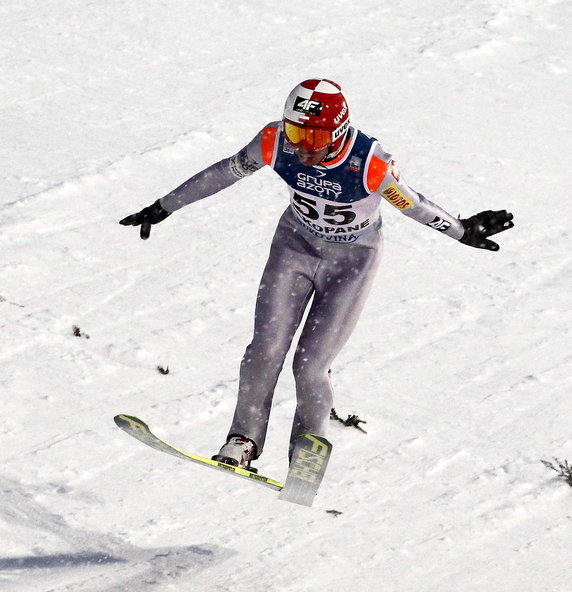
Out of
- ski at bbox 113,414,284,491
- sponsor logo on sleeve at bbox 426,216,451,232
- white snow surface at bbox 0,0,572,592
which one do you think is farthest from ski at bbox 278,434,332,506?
sponsor logo on sleeve at bbox 426,216,451,232

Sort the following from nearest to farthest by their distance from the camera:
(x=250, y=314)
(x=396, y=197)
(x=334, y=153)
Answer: (x=334, y=153), (x=396, y=197), (x=250, y=314)

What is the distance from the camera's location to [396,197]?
6.54 m

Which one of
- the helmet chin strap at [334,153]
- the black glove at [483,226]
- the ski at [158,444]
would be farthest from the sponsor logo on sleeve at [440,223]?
the ski at [158,444]

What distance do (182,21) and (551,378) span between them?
9382mm

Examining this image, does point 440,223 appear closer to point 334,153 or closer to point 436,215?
point 436,215

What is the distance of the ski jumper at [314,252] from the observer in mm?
6520

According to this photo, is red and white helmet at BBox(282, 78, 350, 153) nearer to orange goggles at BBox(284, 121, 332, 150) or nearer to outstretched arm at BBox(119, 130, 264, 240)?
orange goggles at BBox(284, 121, 332, 150)

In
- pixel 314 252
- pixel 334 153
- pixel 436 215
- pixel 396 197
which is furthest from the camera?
pixel 314 252

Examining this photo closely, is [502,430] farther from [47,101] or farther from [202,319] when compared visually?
[47,101]

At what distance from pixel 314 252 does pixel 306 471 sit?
1334mm

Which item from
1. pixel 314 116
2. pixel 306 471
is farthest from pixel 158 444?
pixel 314 116

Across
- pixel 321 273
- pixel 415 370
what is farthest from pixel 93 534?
pixel 415 370

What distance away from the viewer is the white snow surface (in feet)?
25.3

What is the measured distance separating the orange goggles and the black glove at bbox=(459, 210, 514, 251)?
1.11m
